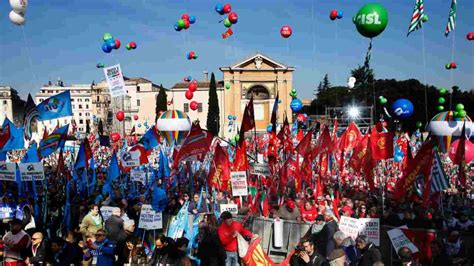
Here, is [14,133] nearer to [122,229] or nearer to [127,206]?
[127,206]

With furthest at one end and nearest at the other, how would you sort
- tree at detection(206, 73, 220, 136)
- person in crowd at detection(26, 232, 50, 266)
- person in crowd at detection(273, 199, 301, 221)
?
tree at detection(206, 73, 220, 136), person in crowd at detection(273, 199, 301, 221), person in crowd at detection(26, 232, 50, 266)

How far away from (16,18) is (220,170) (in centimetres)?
609

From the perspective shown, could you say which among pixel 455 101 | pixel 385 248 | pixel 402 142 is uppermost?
pixel 455 101

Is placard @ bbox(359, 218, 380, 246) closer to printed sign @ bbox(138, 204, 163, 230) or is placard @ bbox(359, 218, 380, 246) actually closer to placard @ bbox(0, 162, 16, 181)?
printed sign @ bbox(138, 204, 163, 230)

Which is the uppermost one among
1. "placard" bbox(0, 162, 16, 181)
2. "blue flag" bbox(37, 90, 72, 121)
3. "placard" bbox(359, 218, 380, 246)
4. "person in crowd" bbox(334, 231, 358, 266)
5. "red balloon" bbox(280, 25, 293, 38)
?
"red balloon" bbox(280, 25, 293, 38)

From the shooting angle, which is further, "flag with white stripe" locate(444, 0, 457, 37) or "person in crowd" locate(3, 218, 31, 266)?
"flag with white stripe" locate(444, 0, 457, 37)

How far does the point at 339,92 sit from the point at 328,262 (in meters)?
82.7

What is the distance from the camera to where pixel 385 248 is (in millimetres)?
7984

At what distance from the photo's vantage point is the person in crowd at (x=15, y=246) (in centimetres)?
674

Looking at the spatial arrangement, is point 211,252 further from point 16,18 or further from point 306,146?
point 16,18

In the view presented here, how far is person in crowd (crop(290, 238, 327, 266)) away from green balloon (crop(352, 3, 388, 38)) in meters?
7.34

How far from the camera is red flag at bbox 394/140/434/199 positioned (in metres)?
9.05

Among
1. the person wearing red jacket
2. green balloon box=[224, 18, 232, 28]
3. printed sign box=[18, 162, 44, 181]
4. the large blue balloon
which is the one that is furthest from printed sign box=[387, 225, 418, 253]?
green balloon box=[224, 18, 232, 28]

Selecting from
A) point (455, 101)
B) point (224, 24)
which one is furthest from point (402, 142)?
point (455, 101)
